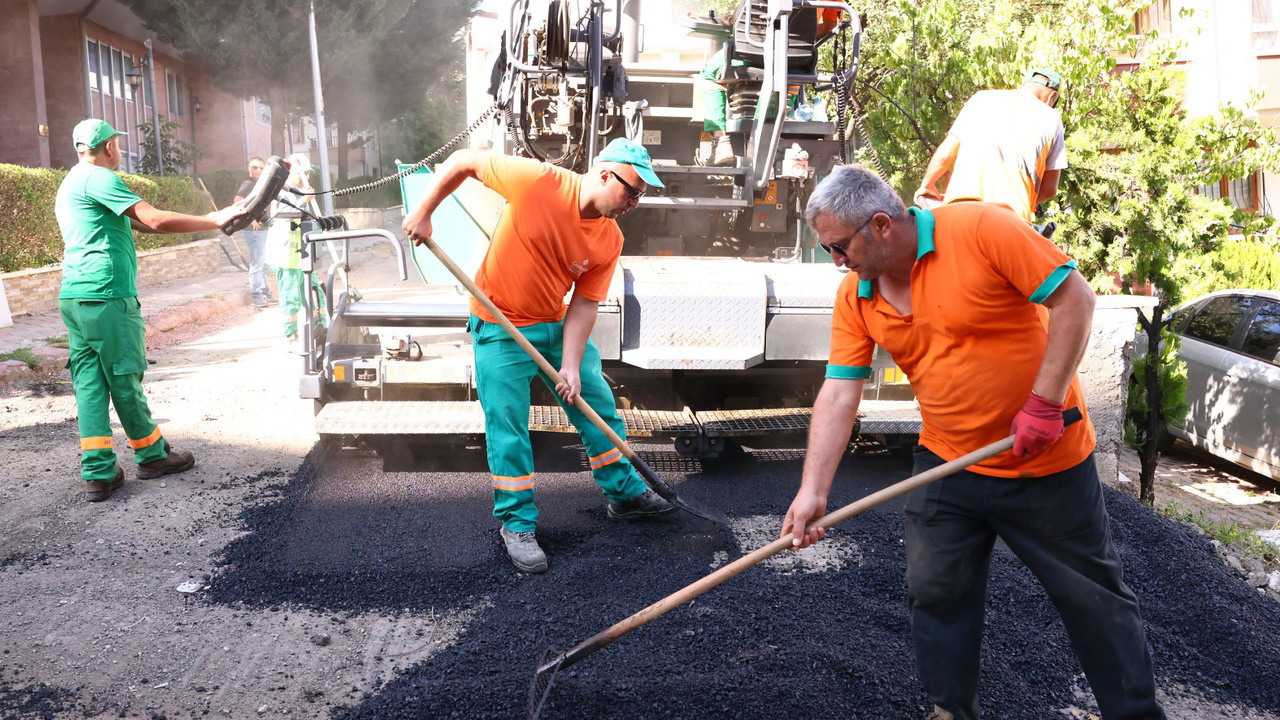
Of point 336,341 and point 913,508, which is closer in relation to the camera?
point 913,508

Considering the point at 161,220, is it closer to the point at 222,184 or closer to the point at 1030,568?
the point at 1030,568

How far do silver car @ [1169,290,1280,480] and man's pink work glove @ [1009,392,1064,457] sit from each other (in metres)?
4.99

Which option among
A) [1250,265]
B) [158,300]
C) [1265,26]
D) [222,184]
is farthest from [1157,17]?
[222,184]

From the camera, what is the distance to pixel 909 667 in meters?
2.98

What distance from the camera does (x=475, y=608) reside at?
3.42m

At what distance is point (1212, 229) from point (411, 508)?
6479mm

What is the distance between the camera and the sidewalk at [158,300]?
871 centimetres

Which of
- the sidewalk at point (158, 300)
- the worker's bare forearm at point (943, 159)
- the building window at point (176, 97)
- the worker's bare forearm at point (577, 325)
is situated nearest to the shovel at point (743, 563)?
the worker's bare forearm at point (577, 325)

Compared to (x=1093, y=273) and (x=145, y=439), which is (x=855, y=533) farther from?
(x=1093, y=273)

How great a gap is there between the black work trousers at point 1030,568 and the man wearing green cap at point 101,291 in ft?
11.8

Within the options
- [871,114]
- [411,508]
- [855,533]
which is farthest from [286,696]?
[871,114]

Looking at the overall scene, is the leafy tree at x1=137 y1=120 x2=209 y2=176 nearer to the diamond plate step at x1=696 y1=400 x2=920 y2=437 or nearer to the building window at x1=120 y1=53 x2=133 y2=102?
the building window at x1=120 y1=53 x2=133 y2=102

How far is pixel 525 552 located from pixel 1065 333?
2.29m

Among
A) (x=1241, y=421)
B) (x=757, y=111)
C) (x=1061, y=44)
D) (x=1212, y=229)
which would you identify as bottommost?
(x=1241, y=421)
